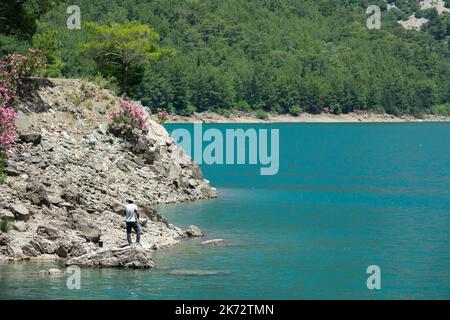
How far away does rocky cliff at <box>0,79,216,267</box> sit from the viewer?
147 feet

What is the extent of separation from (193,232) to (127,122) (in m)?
18.9

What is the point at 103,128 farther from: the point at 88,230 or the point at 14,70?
the point at 88,230

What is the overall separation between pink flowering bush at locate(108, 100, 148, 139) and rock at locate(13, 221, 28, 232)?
23.6 m

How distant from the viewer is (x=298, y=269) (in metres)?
44.1

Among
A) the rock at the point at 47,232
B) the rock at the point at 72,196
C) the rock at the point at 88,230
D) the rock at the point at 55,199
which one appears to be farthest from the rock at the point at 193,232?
the rock at the point at 47,232

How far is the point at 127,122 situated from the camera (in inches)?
2729

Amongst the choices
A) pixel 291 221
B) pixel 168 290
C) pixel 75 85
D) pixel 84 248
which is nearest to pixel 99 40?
pixel 75 85

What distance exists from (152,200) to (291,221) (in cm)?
1070

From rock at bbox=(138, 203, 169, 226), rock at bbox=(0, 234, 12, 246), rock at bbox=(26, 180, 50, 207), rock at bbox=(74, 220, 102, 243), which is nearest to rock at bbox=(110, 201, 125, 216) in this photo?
rock at bbox=(138, 203, 169, 226)

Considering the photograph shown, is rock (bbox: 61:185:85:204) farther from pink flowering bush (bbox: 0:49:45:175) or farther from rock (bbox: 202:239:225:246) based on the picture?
rock (bbox: 202:239:225:246)

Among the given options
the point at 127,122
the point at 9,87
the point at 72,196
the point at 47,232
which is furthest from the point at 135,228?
the point at 127,122

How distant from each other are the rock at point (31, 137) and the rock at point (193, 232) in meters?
12.6
